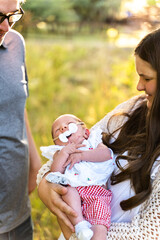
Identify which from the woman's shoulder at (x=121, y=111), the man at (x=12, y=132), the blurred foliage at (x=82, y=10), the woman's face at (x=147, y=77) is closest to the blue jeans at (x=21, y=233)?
the man at (x=12, y=132)

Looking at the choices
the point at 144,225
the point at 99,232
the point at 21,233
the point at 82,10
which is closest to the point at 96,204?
the point at 99,232

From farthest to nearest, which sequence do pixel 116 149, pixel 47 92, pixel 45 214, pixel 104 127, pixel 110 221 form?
1. pixel 47 92
2. pixel 45 214
3. pixel 104 127
4. pixel 116 149
5. pixel 110 221

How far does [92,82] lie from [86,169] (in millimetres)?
6011

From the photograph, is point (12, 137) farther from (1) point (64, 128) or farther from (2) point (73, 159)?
(2) point (73, 159)

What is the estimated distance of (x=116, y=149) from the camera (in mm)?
1999

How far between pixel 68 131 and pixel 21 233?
901mm

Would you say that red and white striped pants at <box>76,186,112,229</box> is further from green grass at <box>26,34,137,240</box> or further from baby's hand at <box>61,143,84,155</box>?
green grass at <box>26,34,137,240</box>

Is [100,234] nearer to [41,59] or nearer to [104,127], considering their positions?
[104,127]

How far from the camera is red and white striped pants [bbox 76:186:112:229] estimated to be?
1.72 m

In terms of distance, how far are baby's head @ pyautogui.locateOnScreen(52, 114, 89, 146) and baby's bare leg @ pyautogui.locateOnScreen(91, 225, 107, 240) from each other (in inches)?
17.5

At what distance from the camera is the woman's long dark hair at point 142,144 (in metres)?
1.77

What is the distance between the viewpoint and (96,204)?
5.70 ft

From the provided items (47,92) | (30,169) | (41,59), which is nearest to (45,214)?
(30,169)

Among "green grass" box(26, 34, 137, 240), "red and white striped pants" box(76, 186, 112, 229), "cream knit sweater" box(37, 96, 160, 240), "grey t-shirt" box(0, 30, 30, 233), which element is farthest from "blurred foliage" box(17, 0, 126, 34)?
"cream knit sweater" box(37, 96, 160, 240)
